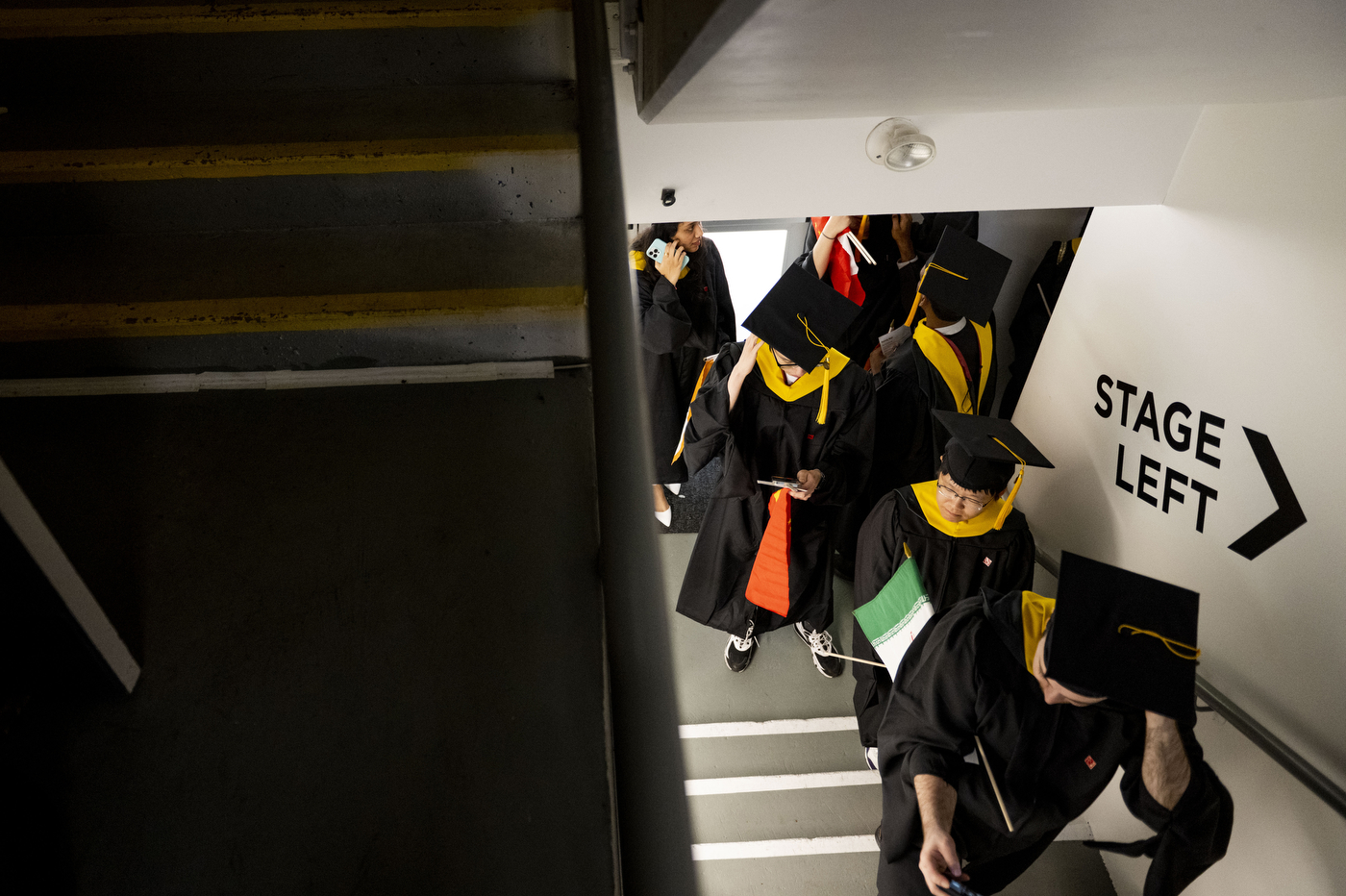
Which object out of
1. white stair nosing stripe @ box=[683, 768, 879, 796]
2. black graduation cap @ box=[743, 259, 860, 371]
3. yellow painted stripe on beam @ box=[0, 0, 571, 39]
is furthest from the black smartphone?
yellow painted stripe on beam @ box=[0, 0, 571, 39]

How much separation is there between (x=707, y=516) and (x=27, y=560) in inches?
107

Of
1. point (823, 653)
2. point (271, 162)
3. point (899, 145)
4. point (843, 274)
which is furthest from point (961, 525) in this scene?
point (271, 162)

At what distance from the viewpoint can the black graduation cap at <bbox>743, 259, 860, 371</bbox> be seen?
2896mm

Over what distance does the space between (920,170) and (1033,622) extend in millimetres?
1532

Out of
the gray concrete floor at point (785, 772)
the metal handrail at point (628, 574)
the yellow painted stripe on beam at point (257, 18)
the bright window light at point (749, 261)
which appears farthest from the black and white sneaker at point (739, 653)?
the metal handrail at point (628, 574)

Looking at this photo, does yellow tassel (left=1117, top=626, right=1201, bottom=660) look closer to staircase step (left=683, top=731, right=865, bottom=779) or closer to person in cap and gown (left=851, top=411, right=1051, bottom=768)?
person in cap and gown (left=851, top=411, right=1051, bottom=768)

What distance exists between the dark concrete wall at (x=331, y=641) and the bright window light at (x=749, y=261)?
361 centimetres

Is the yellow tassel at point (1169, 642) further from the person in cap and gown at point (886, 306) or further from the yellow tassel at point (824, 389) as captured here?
the person in cap and gown at point (886, 306)

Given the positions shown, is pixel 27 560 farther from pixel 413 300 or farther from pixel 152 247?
pixel 152 247

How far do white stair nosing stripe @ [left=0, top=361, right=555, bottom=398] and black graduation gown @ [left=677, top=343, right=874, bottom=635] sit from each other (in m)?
1.60

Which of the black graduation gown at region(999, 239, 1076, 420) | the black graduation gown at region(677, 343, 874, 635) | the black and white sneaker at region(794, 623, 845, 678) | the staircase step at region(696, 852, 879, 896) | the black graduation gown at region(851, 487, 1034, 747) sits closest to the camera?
the black graduation gown at region(851, 487, 1034, 747)

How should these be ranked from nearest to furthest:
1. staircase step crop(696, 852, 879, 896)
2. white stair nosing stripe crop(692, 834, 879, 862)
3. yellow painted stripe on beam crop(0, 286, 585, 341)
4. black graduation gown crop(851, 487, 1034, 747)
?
yellow painted stripe on beam crop(0, 286, 585, 341) → black graduation gown crop(851, 487, 1034, 747) → staircase step crop(696, 852, 879, 896) → white stair nosing stripe crop(692, 834, 879, 862)

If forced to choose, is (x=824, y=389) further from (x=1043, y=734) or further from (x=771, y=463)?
(x=1043, y=734)

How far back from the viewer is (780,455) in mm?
3305
